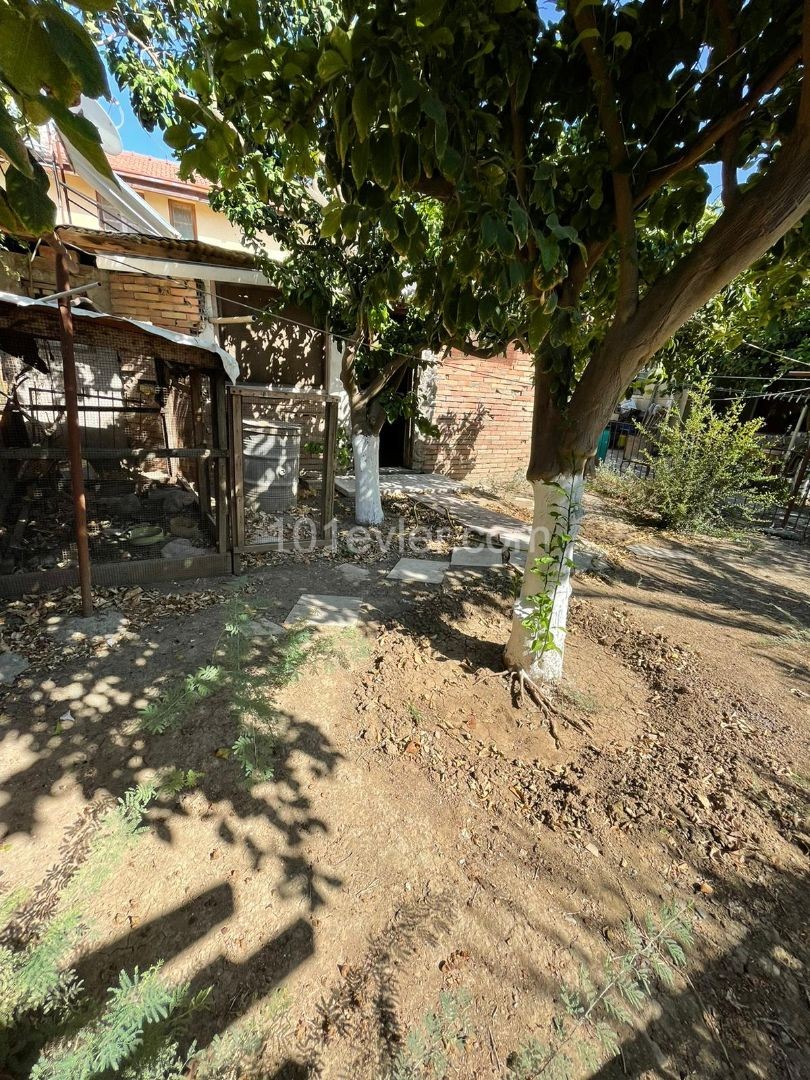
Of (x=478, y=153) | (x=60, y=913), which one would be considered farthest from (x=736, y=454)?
(x=60, y=913)

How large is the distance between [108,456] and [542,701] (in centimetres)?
402

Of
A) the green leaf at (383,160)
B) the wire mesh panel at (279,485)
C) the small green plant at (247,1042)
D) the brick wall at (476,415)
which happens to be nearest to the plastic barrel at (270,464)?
the wire mesh panel at (279,485)

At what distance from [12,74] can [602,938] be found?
2.82m

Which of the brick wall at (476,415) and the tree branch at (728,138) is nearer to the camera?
the tree branch at (728,138)

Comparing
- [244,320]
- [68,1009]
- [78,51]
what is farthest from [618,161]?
[68,1009]

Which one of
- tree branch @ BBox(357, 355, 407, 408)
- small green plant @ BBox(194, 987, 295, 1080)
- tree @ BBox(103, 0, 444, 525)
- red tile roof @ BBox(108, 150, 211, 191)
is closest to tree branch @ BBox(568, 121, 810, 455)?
tree @ BBox(103, 0, 444, 525)

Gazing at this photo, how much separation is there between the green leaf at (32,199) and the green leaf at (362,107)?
82 cm

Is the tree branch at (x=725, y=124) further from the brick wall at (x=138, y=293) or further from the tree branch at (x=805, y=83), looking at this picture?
the brick wall at (x=138, y=293)

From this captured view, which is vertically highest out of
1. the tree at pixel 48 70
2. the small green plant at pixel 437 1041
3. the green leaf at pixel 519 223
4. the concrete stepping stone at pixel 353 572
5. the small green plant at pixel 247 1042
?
the green leaf at pixel 519 223

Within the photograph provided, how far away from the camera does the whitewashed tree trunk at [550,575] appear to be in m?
2.62

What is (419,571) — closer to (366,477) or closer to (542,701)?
(366,477)

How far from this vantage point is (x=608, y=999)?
60.2 inches

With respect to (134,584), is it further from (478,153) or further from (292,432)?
(478,153)

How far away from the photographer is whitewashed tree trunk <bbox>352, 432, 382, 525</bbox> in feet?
18.6
